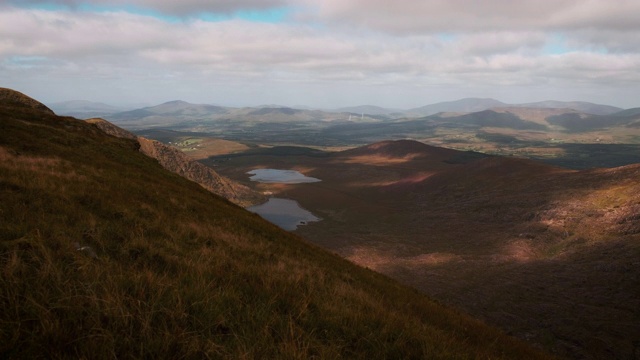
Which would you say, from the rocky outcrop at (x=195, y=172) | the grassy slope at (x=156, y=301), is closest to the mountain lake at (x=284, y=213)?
the rocky outcrop at (x=195, y=172)

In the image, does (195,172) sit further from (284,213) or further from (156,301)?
(156,301)

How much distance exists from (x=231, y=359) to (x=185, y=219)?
445 inches

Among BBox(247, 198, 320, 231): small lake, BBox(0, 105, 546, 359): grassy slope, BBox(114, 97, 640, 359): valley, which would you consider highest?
BBox(0, 105, 546, 359): grassy slope

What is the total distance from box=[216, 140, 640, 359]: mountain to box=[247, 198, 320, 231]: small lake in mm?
3324

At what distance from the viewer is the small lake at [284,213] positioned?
2927 inches

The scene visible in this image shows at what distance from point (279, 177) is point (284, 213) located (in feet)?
191

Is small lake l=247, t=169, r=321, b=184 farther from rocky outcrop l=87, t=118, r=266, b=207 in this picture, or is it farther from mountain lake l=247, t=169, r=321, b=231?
rocky outcrop l=87, t=118, r=266, b=207

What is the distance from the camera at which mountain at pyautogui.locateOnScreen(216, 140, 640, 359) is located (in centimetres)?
2750

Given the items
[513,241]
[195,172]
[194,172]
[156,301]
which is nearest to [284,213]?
[195,172]

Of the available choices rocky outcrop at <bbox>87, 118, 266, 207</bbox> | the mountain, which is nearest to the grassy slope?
the mountain

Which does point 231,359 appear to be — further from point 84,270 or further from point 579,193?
point 579,193

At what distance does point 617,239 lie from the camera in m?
41.9

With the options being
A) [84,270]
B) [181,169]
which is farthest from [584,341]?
[181,169]

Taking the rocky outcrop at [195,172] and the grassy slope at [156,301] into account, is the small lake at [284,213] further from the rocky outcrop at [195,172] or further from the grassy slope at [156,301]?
the grassy slope at [156,301]
